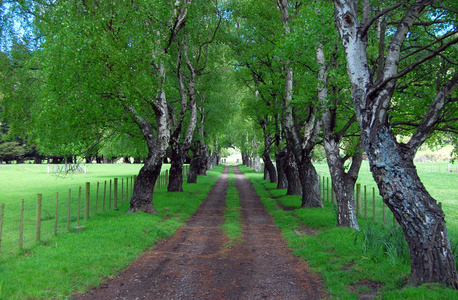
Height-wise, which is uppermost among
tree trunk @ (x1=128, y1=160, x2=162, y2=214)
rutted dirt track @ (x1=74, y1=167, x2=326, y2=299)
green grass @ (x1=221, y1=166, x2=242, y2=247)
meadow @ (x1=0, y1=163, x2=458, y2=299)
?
tree trunk @ (x1=128, y1=160, x2=162, y2=214)

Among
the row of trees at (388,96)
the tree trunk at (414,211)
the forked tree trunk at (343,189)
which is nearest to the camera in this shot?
the tree trunk at (414,211)

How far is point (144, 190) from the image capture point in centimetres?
1449

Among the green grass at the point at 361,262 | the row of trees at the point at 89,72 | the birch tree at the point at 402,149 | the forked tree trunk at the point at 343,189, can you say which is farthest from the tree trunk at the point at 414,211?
the row of trees at the point at 89,72

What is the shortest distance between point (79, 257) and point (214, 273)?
321cm

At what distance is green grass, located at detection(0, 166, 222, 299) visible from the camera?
236 inches

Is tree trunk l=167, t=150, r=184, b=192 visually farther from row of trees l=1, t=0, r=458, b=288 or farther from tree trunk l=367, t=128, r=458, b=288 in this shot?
tree trunk l=367, t=128, r=458, b=288

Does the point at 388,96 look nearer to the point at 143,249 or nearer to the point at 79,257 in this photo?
the point at 143,249

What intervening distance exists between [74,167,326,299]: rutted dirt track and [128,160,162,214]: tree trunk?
3655 millimetres

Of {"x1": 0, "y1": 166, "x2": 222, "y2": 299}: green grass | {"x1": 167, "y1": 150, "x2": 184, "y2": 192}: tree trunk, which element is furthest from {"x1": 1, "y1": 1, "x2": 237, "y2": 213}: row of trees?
{"x1": 167, "y1": 150, "x2": 184, "y2": 192}: tree trunk

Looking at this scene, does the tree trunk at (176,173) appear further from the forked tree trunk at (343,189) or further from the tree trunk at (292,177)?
the forked tree trunk at (343,189)

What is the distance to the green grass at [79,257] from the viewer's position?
6.00 m

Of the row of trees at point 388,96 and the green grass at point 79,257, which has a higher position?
the row of trees at point 388,96

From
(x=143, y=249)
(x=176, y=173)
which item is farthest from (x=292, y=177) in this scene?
(x=143, y=249)

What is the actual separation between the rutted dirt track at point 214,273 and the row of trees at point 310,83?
2.39 meters
